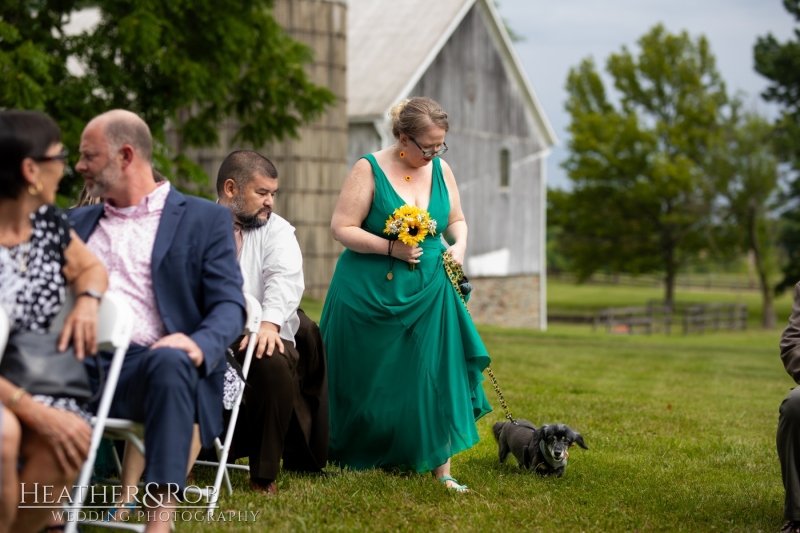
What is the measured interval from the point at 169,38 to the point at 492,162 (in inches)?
653

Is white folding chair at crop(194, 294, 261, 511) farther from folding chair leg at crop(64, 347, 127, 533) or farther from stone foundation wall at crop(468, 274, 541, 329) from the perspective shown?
stone foundation wall at crop(468, 274, 541, 329)

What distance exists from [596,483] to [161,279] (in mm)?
3117

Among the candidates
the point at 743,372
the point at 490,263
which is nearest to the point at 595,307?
the point at 490,263

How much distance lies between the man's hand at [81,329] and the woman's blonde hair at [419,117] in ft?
8.92

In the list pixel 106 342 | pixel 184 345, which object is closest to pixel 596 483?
pixel 184 345

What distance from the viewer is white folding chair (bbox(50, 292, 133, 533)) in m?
3.85

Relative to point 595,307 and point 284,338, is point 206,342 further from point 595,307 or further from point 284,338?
point 595,307

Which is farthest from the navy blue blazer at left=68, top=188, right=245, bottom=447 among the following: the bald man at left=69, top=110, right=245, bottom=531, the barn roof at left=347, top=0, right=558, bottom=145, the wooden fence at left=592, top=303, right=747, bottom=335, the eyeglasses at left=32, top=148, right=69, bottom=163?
the wooden fence at left=592, top=303, right=747, bottom=335

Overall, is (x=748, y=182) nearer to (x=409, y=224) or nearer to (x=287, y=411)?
(x=409, y=224)

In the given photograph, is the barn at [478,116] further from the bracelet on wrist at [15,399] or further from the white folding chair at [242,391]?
the bracelet on wrist at [15,399]

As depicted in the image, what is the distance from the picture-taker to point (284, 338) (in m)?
5.98

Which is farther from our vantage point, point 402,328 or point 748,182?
point 748,182

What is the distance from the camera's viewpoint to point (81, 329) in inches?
152

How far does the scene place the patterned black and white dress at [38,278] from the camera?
12.6 ft
